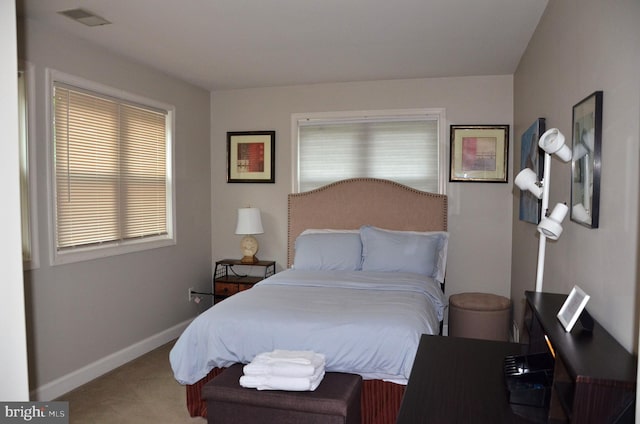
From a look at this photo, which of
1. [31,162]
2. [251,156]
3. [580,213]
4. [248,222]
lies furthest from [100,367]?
[580,213]

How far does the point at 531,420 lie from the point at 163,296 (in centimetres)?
380

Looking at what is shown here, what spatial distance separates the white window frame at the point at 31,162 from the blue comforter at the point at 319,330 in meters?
1.18

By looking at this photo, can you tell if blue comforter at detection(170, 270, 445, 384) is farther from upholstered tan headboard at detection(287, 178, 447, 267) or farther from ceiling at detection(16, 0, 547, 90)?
ceiling at detection(16, 0, 547, 90)

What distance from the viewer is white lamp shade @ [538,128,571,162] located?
1883 mm

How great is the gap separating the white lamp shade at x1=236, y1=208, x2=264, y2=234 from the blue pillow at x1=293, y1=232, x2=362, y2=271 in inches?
28.8

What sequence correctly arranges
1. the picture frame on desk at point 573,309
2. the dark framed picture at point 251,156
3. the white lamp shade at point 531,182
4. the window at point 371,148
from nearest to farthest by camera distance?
the picture frame on desk at point 573,309
the white lamp shade at point 531,182
the window at point 371,148
the dark framed picture at point 251,156

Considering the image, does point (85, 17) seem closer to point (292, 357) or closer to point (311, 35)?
point (311, 35)

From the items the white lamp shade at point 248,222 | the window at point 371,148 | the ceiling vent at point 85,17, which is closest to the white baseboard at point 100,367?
the white lamp shade at point 248,222

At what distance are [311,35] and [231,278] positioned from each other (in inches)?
105

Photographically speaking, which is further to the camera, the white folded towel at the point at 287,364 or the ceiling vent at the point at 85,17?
the ceiling vent at the point at 85,17

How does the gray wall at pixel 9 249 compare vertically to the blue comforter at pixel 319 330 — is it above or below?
above

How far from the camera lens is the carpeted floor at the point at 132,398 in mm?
3033

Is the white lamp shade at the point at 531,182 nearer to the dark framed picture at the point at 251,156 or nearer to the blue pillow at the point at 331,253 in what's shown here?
the blue pillow at the point at 331,253

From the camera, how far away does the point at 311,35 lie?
344cm
